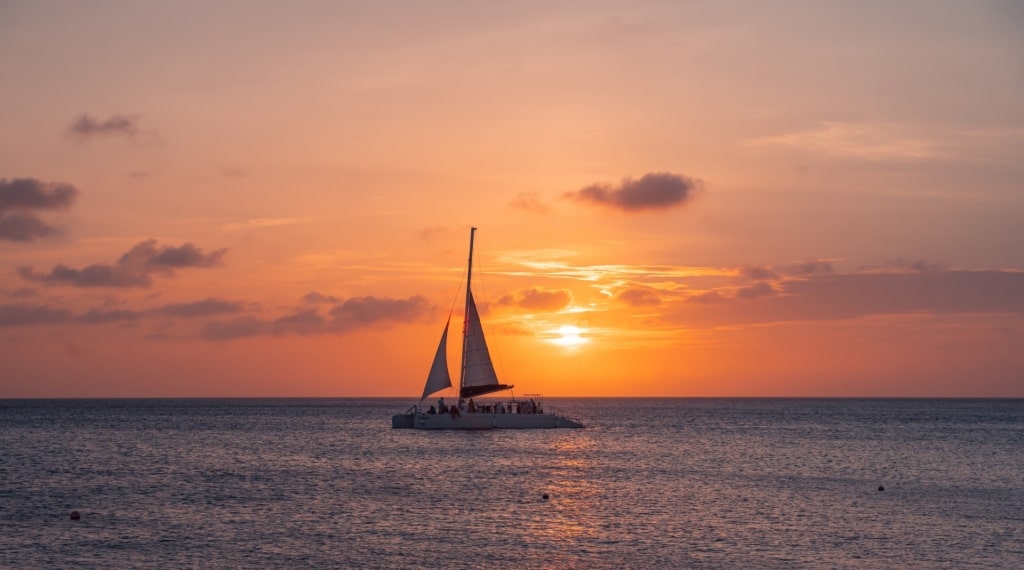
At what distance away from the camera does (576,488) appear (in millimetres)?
58688

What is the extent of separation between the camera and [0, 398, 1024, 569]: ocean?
38.6m

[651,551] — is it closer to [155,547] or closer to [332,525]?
[332,525]

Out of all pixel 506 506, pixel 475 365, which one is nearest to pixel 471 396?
pixel 475 365

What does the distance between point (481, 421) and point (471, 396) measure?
3.94 m

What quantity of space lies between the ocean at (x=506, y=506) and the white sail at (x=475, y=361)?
33.7 ft

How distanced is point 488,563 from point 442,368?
68.1 m

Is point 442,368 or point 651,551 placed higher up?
point 442,368

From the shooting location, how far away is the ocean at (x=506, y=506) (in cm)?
3856

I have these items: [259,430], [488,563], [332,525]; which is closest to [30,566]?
[332,525]

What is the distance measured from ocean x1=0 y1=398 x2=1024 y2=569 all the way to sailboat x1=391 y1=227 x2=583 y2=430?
6.86 meters

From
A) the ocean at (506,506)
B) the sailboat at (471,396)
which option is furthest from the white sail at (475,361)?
the ocean at (506,506)

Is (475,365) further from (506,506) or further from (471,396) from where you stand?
(506,506)

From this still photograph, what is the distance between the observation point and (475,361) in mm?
103750

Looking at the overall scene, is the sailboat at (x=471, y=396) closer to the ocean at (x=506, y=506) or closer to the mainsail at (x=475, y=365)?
the mainsail at (x=475, y=365)
